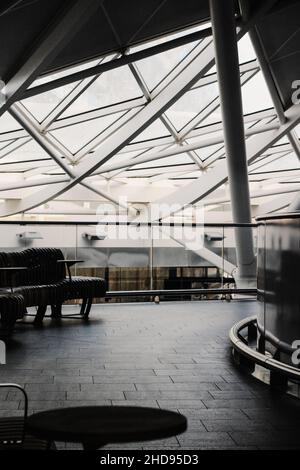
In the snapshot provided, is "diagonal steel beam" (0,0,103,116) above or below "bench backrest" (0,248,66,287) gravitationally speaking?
above

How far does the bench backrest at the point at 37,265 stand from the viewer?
9.17 m

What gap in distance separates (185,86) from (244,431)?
14.7 metres

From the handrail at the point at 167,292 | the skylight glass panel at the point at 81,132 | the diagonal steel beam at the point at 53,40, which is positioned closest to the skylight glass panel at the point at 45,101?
the skylight glass panel at the point at 81,132

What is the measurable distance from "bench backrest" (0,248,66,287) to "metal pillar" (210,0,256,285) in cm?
652

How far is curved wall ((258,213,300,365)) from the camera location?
5.54 metres

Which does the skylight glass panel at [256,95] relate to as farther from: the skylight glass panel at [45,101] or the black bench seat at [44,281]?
the black bench seat at [44,281]

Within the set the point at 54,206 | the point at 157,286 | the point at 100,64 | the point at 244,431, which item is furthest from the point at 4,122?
the point at 244,431

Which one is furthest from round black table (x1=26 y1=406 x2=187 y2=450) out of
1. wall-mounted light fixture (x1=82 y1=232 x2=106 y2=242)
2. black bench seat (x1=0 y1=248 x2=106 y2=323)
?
wall-mounted light fixture (x1=82 y1=232 x2=106 y2=242)

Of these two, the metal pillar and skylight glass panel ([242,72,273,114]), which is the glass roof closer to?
skylight glass panel ([242,72,273,114])

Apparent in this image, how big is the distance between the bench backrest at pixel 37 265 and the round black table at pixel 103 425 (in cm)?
687

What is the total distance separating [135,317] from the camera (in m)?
10.3

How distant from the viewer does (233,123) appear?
1459 centimetres
